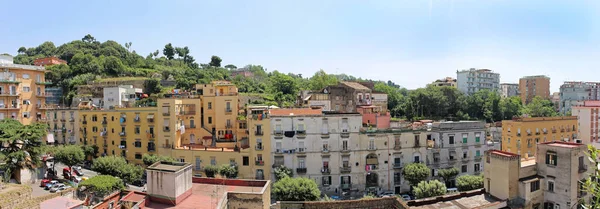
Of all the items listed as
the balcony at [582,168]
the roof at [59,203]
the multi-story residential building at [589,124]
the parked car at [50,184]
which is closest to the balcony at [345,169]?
the balcony at [582,168]

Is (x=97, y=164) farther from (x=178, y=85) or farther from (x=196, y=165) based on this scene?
(x=178, y=85)

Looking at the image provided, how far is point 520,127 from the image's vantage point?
44.0 meters

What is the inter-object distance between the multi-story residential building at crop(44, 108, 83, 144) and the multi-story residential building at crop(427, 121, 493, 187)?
4240 centimetres

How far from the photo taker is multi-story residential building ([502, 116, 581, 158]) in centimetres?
4406

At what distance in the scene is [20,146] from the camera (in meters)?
31.0

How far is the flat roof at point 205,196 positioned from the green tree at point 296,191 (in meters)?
10.7

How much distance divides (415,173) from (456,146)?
7.20m

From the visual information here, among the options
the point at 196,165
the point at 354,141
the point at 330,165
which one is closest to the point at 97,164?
the point at 196,165

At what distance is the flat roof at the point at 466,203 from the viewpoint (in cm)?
2266

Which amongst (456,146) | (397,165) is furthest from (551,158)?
(397,165)

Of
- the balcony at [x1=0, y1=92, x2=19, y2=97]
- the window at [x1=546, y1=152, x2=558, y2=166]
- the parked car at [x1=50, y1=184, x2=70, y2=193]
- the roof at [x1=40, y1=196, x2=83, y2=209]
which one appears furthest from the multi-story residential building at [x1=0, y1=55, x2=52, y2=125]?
the window at [x1=546, y1=152, x2=558, y2=166]

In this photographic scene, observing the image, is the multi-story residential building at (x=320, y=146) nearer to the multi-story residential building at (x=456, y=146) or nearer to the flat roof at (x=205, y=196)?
the multi-story residential building at (x=456, y=146)

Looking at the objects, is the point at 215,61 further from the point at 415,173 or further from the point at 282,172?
the point at 415,173

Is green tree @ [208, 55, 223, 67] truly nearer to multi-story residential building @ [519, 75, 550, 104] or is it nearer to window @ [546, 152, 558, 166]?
window @ [546, 152, 558, 166]
